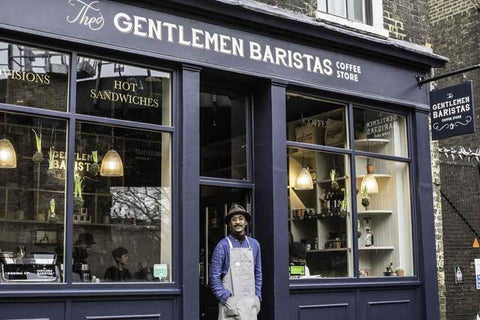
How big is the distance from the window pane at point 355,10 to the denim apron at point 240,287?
466 cm

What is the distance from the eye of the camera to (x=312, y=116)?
9617 mm

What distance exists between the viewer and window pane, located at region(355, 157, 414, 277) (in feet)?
33.2

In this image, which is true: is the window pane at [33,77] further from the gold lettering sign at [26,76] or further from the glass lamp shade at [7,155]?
the glass lamp shade at [7,155]

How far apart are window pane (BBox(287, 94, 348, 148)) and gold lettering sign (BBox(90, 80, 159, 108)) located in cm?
212

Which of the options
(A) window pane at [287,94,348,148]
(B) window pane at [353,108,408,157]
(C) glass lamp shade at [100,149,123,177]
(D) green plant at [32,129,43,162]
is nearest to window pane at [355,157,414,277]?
(B) window pane at [353,108,408,157]

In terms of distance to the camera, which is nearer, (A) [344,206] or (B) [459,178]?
(A) [344,206]

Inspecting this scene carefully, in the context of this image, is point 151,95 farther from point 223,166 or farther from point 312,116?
point 312,116

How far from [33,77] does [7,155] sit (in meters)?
0.90

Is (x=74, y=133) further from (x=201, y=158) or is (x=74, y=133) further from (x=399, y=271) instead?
(x=399, y=271)

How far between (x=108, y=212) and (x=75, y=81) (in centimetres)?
156

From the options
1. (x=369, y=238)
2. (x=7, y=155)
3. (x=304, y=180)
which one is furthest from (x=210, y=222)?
(x=7, y=155)

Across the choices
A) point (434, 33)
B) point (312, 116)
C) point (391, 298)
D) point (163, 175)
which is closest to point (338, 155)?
point (312, 116)

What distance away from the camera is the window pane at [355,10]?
35.1 ft

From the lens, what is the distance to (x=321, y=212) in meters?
9.75
